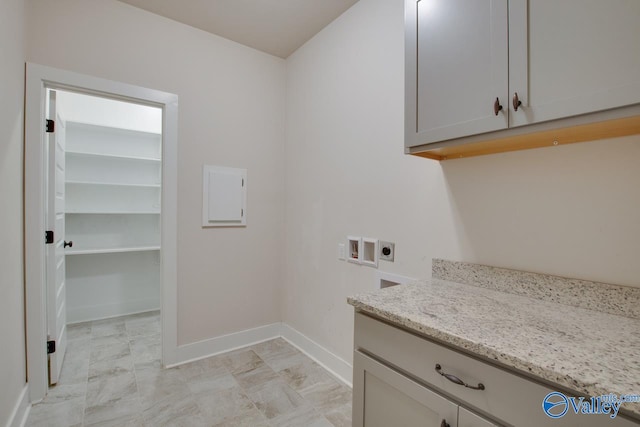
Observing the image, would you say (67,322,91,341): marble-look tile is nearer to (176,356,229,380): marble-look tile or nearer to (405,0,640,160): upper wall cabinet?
(176,356,229,380): marble-look tile

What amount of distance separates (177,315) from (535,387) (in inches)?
94.3

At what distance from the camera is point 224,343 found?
103 inches

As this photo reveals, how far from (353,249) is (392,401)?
117cm

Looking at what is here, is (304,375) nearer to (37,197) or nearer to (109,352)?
(109,352)

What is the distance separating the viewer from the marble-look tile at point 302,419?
5.70 feet

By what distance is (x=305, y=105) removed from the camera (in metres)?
2.68

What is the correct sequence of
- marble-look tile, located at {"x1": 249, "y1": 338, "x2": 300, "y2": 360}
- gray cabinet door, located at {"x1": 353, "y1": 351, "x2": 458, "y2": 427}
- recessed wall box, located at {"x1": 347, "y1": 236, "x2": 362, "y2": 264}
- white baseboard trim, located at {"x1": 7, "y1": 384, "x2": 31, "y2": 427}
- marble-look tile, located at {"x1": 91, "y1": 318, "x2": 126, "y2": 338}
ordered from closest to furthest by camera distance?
gray cabinet door, located at {"x1": 353, "y1": 351, "x2": 458, "y2": 427}, white baseboard trim, located at {"x1": 7, "y1": 384, "x2": 31, "y2": 427}, recessed wall box, located at {"x1": 347, "y1": 236, "x2": 362, "y2": 264}, marble-look tile, located at {"x1": 249, "y1": 338, "x2": 300, "y2": 360}, marble-look tile, located at {"x1": 91, "y1": 318, "x2": 126, "y2": 338}

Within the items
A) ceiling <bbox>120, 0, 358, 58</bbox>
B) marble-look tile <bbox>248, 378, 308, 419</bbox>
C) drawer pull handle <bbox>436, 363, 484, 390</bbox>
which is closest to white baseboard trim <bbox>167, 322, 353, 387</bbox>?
marble-look tile <bbox>248, 378, 308, 419</bbox>

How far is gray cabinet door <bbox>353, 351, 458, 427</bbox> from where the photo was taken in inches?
36.7

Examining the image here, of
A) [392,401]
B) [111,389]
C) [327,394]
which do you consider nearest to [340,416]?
[327,394]

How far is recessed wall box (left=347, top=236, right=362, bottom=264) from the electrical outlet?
19 cm

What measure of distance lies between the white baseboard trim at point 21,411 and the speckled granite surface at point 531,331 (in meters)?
1.96

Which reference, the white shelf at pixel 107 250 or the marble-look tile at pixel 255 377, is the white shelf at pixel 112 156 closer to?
the white shelf at pixel 107 250

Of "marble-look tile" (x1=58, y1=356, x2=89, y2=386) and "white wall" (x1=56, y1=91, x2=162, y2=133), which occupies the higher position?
"white wall" (x1=56, y1=91, x2=162, y2=133)
